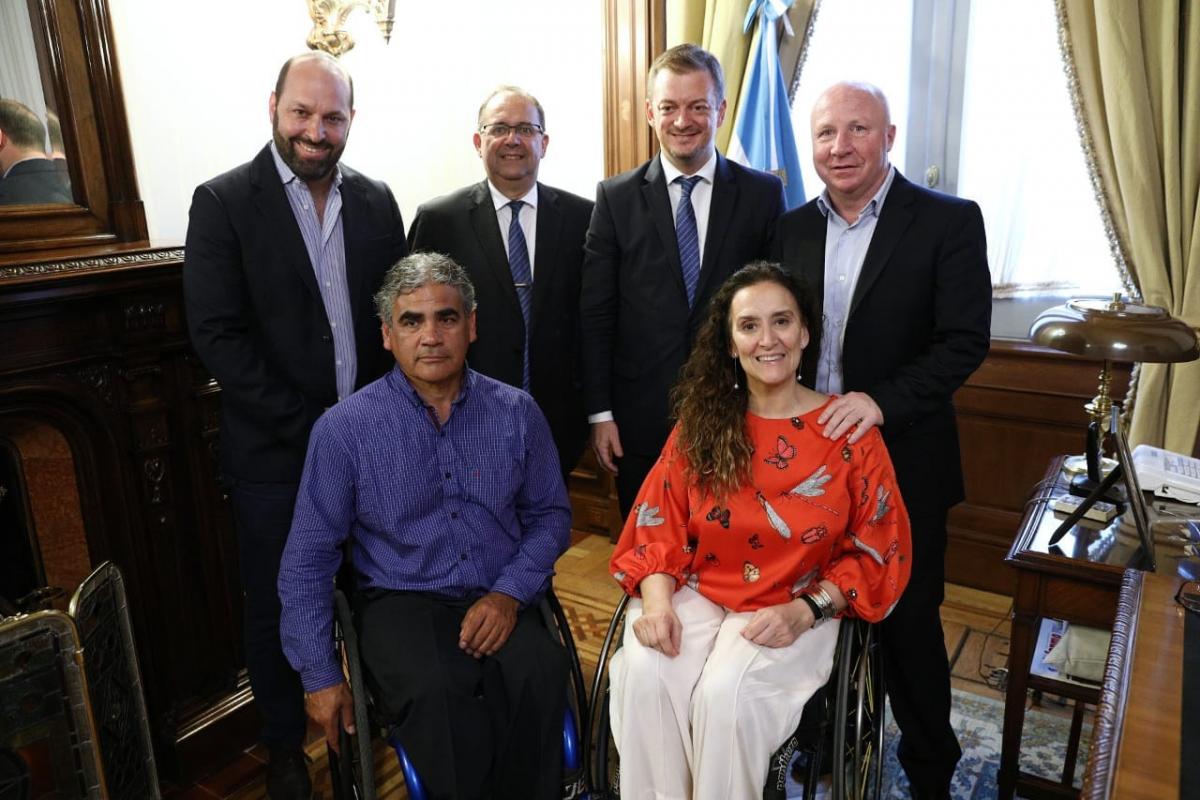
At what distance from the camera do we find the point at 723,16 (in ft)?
10.6

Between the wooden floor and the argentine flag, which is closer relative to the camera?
the wooden floor

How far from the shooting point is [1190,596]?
5.02 ft

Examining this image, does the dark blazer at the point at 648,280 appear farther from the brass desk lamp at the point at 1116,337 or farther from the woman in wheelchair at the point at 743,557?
the brass desk lamp at the point at 1116,337

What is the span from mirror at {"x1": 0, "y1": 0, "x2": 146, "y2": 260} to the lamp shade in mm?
2213

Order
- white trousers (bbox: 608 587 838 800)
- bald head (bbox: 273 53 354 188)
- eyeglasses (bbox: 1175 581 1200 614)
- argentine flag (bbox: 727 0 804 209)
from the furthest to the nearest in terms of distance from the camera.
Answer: argentine flag (bbox: 727 0 804 209) < bald head (bbox: 273 53 354 188) < white trousers (bbox: 608 587 838 800) < eyeglasses (bbox: 1175 581 1200 614)

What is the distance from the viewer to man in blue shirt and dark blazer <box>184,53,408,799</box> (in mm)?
2035

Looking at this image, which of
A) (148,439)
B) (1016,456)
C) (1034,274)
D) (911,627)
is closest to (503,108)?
(148,439)

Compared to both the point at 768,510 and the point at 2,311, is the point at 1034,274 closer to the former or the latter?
the point at 768,510

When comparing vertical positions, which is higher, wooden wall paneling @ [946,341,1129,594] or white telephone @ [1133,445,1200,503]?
white telephone @ [1133,445,1200,503]

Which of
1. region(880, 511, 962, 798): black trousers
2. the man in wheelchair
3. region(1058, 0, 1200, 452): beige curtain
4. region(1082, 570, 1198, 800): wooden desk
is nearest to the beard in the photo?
the man in wheelchair

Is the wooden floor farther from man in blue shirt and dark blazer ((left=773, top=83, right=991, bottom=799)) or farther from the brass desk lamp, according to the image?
the brass desk lamp

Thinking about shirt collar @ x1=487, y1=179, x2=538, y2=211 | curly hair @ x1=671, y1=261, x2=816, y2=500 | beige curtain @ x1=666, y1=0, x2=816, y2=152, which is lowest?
curly hair @ x1=671, y1=261, x2=816, y2=500

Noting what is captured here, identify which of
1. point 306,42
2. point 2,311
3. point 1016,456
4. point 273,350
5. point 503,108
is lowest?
point 1016,456

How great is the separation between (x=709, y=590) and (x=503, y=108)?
1335mm
